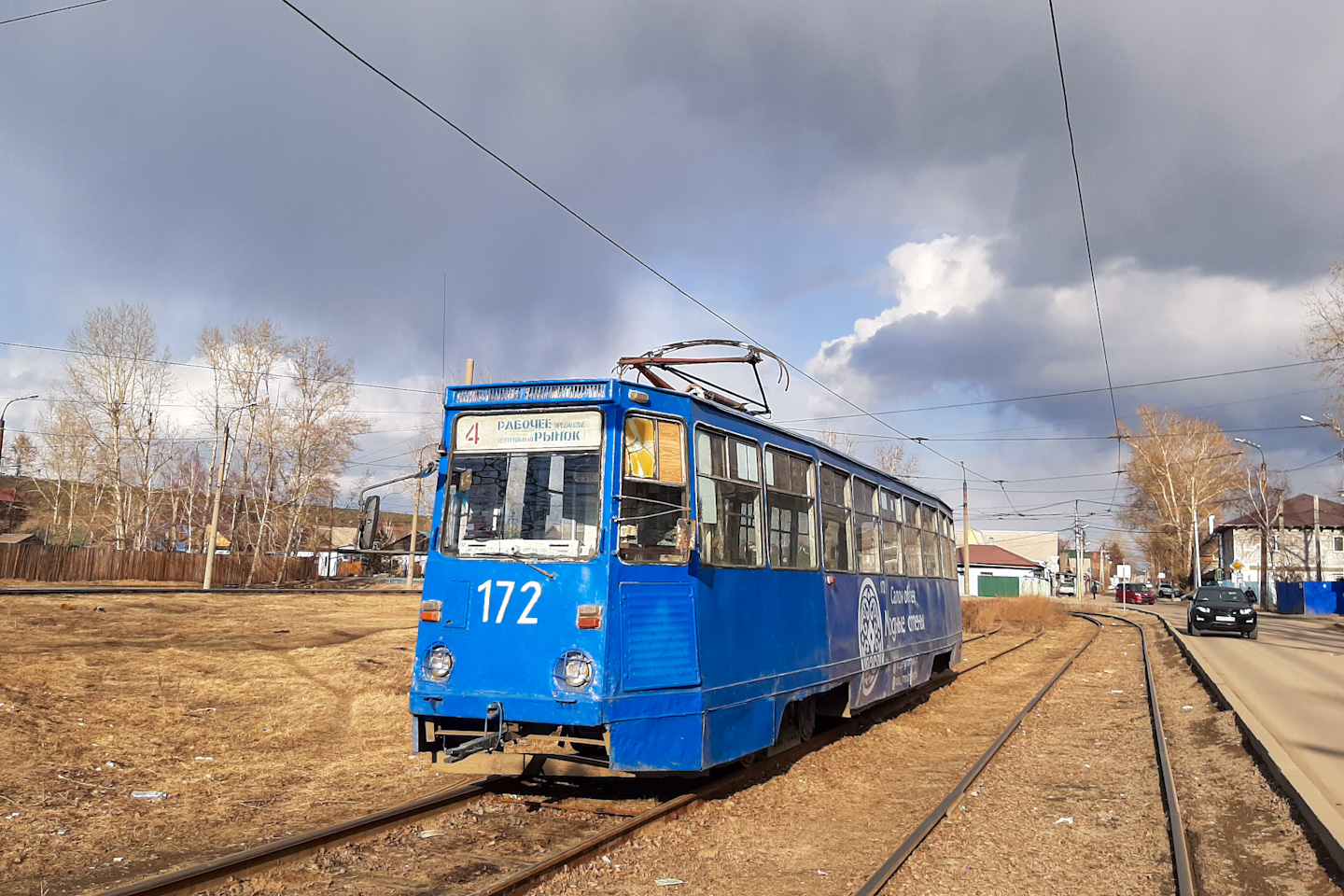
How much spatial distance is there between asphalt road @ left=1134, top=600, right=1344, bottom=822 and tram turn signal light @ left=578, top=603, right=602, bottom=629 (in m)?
5.66

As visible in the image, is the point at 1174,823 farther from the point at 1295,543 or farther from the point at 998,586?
the point at 1295,543

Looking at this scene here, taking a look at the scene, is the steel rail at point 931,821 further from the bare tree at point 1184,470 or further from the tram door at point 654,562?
the bare tree at point 1184,470

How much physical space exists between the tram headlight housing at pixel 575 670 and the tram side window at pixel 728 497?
1.28 m

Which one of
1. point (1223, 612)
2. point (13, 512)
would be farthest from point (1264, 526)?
point (13, 512)

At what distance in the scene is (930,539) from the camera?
15.4 m

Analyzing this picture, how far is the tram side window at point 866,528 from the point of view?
11242mm

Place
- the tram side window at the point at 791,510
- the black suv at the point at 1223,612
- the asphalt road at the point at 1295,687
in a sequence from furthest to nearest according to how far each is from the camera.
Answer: the black suv at the point at 1223,612 < the asphalt road at the point at 1295,687 < the tram side window at the point at 791,510

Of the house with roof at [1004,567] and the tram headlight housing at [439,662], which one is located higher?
Answer: the house with roof at [1004,567]

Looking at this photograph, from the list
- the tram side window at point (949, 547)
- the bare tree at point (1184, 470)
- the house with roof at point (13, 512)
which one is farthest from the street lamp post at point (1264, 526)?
the house with roof at point (13, 512)

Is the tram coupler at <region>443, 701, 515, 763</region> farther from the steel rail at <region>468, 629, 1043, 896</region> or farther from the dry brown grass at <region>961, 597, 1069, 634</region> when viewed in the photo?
the dry brown grass at <region>961, 597, 1069, 634</region>

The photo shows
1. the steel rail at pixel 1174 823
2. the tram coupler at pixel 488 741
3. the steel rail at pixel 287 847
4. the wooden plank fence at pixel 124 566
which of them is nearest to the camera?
the steel rail at pixel 287 847

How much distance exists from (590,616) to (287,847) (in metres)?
2.40

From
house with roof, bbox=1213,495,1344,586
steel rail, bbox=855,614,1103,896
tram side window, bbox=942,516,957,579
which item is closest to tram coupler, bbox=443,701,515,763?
steel rail, bbox=855,614,1103,896

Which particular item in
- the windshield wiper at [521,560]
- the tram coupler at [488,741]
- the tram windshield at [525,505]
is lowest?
the tram coupler at [488,741]
